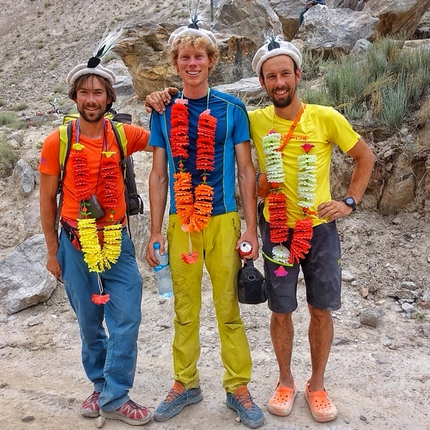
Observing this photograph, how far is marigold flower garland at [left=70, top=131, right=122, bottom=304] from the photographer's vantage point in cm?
326

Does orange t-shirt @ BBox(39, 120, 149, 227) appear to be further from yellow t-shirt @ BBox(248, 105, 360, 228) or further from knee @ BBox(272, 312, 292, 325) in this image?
knee @ BBox(272, 312, 292, 325)

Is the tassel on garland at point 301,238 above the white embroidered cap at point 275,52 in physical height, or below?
below

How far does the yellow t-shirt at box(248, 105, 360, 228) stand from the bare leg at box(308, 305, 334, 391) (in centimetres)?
68

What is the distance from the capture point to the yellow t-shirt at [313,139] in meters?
3.25

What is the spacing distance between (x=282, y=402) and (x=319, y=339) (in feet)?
1.80

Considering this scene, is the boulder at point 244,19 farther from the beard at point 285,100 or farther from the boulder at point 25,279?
the beard at point 285,100

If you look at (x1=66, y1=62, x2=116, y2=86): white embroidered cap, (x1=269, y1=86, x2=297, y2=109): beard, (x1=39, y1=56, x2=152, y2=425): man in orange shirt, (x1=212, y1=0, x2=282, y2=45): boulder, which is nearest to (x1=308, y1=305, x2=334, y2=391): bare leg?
(x1=39, y1=56, x2=152, y2=425): man in orange shirt

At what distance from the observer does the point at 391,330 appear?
4828 millimetres

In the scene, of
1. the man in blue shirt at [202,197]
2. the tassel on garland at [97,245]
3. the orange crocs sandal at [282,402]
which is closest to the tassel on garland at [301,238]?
the man in blue shirt at [202,197]

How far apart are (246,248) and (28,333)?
3.30m

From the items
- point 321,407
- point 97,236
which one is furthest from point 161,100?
point 321,407

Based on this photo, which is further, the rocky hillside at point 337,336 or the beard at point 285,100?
the rocky hillside at point 337,336

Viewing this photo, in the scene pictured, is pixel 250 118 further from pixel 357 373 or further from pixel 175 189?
pixel 357 373

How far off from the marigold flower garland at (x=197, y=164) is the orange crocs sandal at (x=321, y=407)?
1.39 metres
